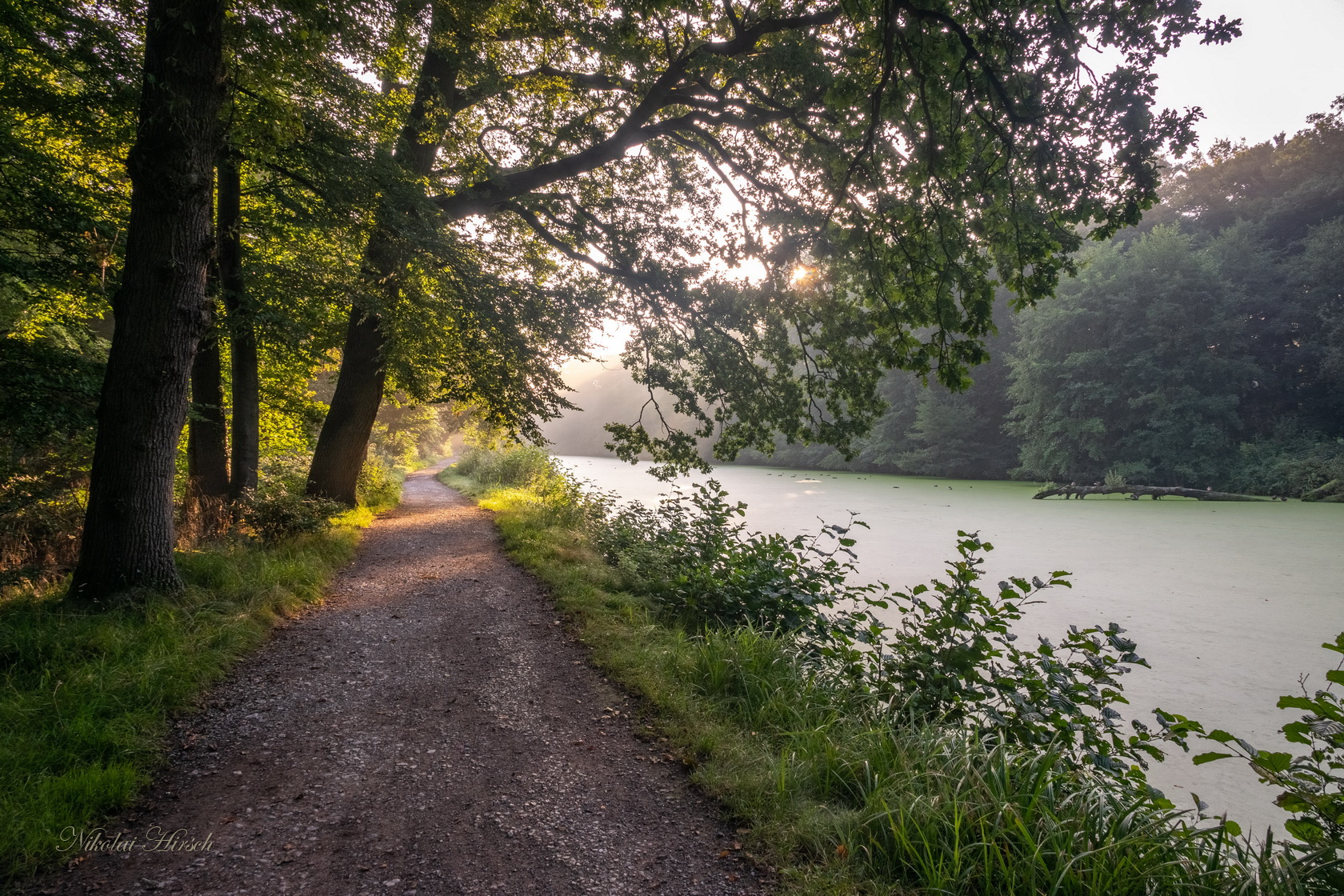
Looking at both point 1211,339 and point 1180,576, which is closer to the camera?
point 1180,576

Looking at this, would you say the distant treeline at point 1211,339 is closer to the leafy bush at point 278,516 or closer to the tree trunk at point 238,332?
the tree trunk at point 238,332

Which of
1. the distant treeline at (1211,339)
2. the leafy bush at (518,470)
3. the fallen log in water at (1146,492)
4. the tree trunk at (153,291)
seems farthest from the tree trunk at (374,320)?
the fallen log in water at (1146,492)

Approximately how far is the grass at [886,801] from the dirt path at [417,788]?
20cm

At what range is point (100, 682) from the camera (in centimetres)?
275

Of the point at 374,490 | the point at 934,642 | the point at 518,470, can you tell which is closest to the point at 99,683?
the point at 934,642

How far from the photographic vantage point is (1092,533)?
34.1ft

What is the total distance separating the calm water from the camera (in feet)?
12.7

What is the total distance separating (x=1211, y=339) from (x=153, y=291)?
29.0 meters

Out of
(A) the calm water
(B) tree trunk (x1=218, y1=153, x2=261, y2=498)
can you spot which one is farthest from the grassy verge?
(A) the calm water

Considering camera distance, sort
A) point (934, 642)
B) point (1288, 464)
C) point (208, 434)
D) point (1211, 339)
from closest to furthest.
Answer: point (934, 642)
point (208, 434)
point (1288, 464)
point (1211, 339)

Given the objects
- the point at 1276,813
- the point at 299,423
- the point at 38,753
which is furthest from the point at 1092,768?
the point at 299,423

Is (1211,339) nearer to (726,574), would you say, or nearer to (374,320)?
(726,574)

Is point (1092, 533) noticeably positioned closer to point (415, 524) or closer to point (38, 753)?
point (415, 524)

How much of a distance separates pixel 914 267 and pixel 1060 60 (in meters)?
1.29
